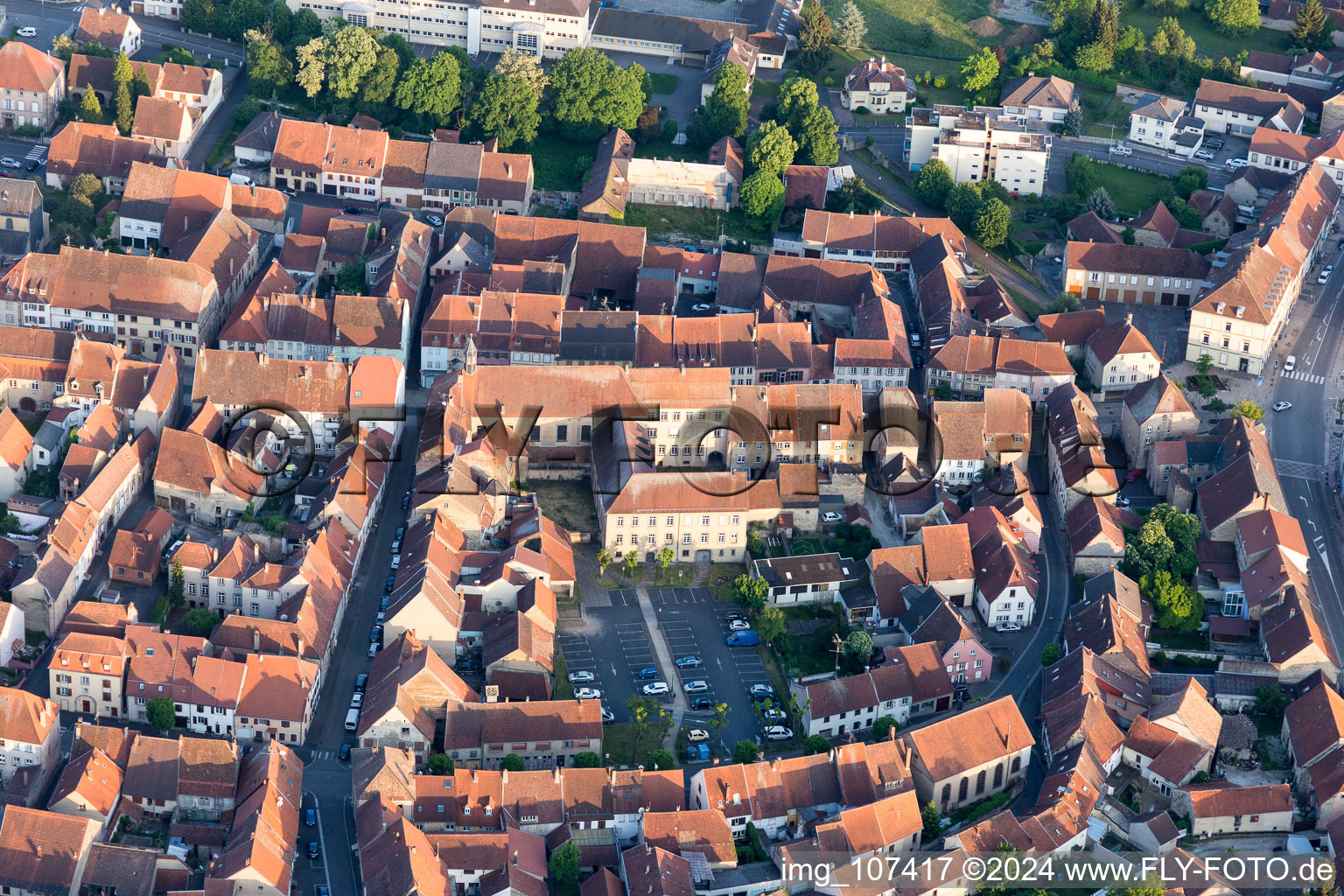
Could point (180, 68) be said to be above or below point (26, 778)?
above

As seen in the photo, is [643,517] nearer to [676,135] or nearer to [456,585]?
[456,585]

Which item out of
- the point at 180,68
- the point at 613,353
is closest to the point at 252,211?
the point at 180,68

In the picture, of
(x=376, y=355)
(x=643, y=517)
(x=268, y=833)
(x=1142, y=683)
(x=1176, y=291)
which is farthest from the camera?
(x=1176, y=291)

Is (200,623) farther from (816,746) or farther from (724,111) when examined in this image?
(724,111)

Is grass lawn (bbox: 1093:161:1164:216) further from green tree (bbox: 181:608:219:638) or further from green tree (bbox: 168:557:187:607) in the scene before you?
green tree (bbox: 181:608:219:638)

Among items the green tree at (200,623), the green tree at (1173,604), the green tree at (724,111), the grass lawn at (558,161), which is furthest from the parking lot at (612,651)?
the green tree at (724,111)

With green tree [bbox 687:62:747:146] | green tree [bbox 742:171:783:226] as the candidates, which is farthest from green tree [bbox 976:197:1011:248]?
green tree [bbox 687:62:747:146]
